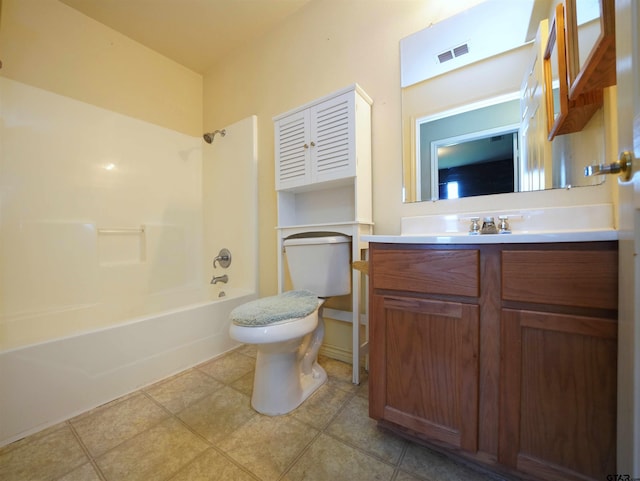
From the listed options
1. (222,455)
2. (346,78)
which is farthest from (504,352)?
(346,78)

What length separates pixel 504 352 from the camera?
71 cm

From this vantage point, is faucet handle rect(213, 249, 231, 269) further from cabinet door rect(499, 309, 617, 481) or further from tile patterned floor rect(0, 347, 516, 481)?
cabinet door rect(499, 309, 617, 481)

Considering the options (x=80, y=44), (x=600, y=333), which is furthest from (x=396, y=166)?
(x=80, y=44)

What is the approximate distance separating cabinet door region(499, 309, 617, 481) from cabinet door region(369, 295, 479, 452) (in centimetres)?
9

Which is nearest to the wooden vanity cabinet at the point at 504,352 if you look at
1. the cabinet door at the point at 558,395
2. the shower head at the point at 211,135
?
the cabinet door at the point at 558,395

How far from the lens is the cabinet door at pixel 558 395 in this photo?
2.01 ft

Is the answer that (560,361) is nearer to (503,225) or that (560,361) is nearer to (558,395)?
(558,395)

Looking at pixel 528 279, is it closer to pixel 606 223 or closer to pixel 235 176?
pixel 606 223

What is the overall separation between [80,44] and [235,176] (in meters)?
1.34

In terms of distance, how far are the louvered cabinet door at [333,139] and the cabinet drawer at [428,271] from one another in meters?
0.63

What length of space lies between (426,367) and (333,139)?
1.19 meters

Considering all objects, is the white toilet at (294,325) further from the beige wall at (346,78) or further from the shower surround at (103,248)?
the shower surround at (103,248)

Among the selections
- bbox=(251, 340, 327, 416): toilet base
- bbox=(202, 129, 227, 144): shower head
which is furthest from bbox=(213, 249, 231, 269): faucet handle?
bbox=(251, 340, 327, 416): toilet base

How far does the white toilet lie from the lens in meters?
1.03
